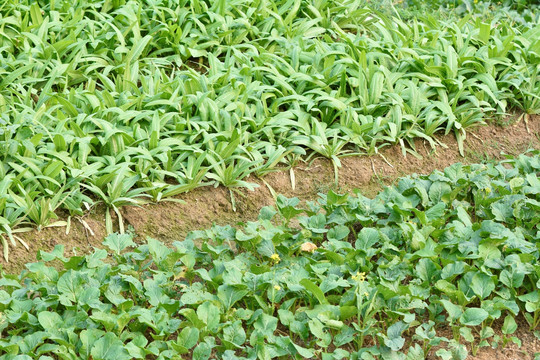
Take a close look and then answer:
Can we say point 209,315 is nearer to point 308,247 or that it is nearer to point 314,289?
point 314,289

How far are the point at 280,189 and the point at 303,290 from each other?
4.28ft

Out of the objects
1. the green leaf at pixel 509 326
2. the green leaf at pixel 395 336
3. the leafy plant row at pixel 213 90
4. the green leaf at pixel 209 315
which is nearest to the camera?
the green leaf at pixel 395 336

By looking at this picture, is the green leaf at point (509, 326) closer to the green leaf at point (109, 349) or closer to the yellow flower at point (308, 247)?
the yellow flower at point (308, 247)

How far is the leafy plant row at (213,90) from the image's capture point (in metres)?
4.35

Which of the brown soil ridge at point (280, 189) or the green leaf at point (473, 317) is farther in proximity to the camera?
the brown soil ridge at point (280, 189)

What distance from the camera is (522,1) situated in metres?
7.24

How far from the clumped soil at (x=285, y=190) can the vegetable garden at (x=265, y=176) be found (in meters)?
0.05

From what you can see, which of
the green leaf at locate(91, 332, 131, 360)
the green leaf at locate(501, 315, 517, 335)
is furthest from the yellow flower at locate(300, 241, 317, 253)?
the green leaf at locate(91, 332, 131, 360)

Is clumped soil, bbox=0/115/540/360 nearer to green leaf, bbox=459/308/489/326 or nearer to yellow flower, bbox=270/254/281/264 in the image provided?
green leaf, bbox=459/308/489/326

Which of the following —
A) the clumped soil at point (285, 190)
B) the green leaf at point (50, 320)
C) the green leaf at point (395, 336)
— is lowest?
the clumped soil at point (285, 190)

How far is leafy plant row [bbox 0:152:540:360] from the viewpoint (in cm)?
316

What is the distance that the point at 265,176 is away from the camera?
4.66 metres

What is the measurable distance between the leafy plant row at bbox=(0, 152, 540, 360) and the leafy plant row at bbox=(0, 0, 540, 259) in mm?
552

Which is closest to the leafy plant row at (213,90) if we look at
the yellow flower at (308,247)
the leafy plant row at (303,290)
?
the leafy plant row at (303,290)
